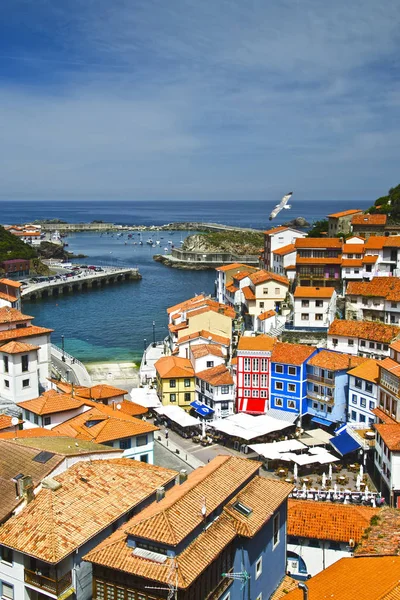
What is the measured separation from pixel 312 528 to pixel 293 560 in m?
1.05

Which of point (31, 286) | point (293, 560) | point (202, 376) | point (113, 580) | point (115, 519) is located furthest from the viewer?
point (31, 286)

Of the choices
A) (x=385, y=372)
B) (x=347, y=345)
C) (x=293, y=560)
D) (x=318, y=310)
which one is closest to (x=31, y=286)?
(x=318, y=310)

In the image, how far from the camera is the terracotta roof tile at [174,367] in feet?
120

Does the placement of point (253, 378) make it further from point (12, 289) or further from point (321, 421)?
point (12, 289)

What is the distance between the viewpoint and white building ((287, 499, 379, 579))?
677 inches

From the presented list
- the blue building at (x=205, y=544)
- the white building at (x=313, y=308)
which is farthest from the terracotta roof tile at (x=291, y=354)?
the blue building at (x=205, y=544)

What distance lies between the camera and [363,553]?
14172mm

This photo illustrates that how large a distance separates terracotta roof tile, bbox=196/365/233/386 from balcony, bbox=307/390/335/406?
444 cm

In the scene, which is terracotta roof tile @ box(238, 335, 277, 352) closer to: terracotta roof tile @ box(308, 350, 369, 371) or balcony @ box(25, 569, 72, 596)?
terracotta roof tile @ box(308, 350, 369, 371)

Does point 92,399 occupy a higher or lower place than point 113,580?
lower

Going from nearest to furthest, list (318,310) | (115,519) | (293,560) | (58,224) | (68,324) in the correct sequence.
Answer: (115,519) → (293,560) → (318,310) → (68,324) → (58,224)

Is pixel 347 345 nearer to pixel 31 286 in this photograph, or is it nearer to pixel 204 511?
pixel 204 511

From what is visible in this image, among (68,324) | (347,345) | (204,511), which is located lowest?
(68,324)

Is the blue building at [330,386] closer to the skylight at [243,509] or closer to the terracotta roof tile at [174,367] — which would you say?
the terracotta roof tile at [174,367]
